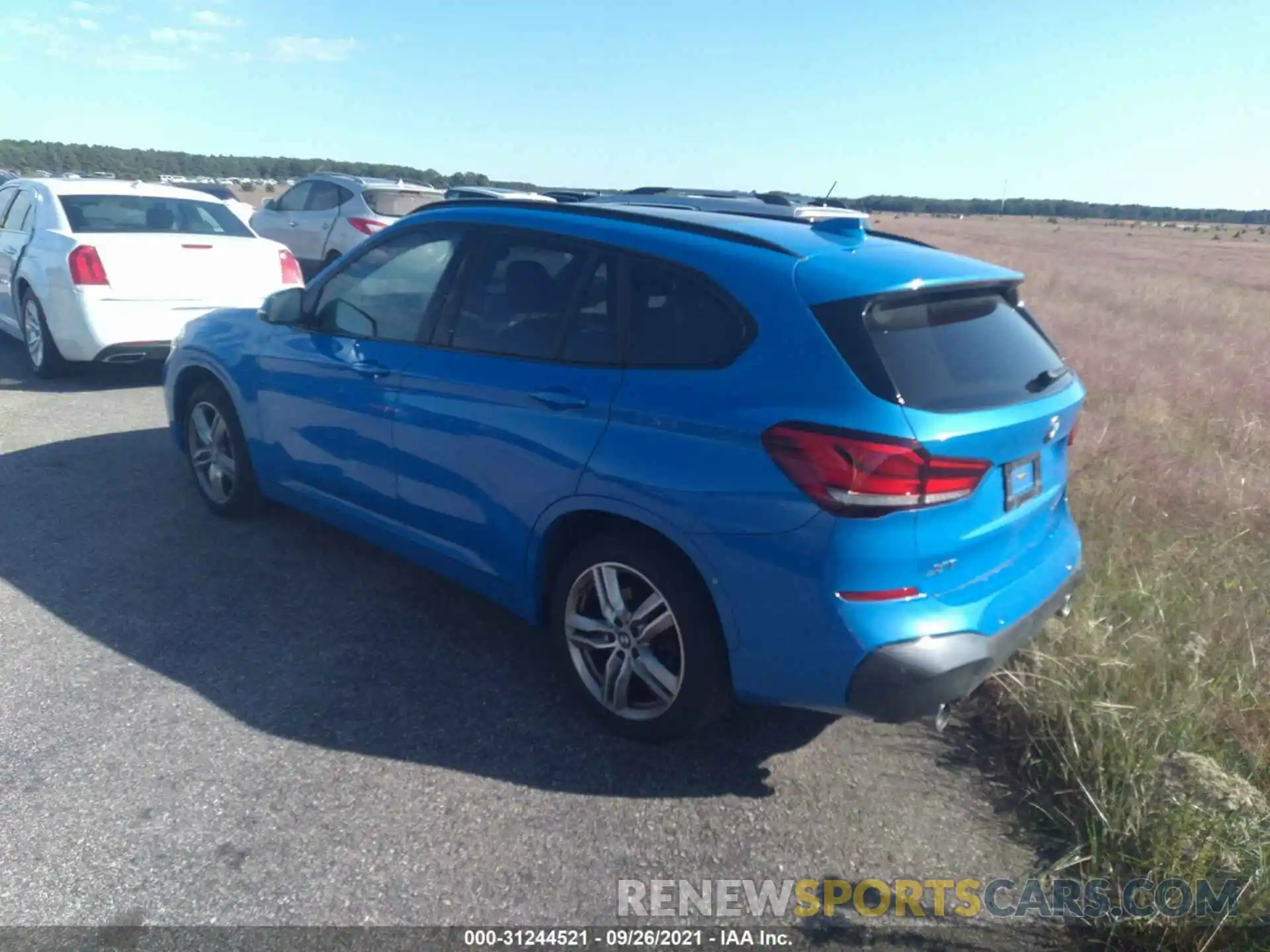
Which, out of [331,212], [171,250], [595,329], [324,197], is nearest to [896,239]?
[595,329]

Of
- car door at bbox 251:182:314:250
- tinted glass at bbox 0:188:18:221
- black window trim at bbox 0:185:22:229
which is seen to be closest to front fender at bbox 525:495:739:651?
black window trim at bbox 0:185:22:229

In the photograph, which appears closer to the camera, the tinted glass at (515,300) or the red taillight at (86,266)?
the tinted glass at (515,300)

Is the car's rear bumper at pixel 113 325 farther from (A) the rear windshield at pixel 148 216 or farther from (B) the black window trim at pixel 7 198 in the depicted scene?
(B) the black window trim at pixel 7 198

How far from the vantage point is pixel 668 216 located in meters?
3.72

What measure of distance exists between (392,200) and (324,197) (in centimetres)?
112

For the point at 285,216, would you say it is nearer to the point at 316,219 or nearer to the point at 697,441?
the point at 316,219

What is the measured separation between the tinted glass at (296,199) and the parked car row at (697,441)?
11.6 meters

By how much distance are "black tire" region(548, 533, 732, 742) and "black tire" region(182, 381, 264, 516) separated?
7.81 feet

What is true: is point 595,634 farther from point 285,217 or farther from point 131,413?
point 285,217

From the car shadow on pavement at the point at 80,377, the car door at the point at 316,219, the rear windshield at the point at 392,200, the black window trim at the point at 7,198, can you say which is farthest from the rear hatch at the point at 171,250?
the car door at the point at 316,219

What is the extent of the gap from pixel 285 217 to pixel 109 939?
47.7 feet

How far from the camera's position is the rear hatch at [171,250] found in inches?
320

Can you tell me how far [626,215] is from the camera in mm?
3793

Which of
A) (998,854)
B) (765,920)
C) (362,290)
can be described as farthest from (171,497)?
(998,854)
